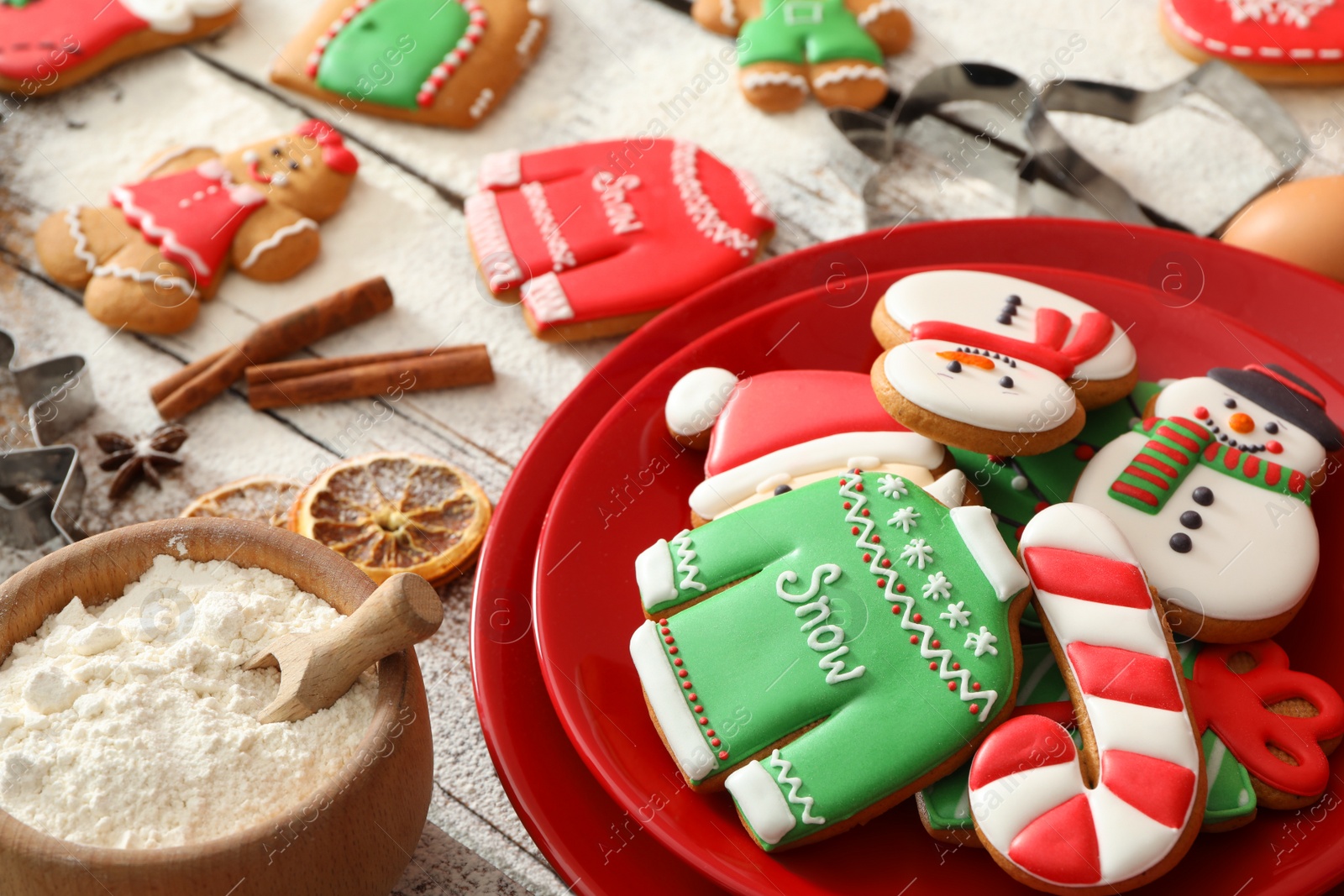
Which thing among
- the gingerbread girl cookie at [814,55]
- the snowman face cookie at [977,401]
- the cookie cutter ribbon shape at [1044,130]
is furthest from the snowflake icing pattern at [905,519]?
the gingerbread girl cookie at [814,55]

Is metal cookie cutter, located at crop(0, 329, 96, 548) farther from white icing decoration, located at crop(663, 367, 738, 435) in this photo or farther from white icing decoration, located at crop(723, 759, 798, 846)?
white icing decoration, located at crop(723, 759, 798, 846)

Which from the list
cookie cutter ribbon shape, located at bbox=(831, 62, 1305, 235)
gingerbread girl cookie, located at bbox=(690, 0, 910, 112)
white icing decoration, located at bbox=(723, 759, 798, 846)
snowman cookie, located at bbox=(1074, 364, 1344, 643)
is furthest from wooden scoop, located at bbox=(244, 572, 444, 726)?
gingerbread girl cookie, located at bbox=(690, 0, 910, 112)

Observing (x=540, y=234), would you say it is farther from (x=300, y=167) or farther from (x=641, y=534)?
(x=641, y=534)

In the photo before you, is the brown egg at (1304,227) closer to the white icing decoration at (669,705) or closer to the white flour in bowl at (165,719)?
the white icing decoration at (669,705)

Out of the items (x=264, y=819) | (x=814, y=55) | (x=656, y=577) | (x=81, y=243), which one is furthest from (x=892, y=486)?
(x=81, y=243)

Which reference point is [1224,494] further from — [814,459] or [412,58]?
[412,58]

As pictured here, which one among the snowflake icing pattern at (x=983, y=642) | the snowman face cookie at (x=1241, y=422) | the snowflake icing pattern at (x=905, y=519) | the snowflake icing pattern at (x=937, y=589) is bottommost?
the snowflake icing pattern at (x=983, y=642)
